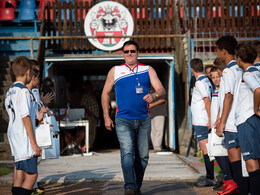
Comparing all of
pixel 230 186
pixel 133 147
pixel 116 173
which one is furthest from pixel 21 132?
pixel 116 173

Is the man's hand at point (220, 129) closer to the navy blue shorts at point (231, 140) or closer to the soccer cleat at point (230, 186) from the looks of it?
the navy blue shorts at point (231, 140)

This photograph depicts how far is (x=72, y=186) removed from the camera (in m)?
7.04

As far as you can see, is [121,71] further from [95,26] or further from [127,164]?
[95,26]

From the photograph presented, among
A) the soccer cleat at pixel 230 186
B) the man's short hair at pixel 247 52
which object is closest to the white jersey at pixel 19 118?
→ the man's short hair at pixel 247 52

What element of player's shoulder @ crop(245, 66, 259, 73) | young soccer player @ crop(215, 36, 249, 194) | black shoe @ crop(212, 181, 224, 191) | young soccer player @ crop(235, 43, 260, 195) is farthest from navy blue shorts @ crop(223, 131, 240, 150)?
black shoe @ crop(212, 181, 224, 191)

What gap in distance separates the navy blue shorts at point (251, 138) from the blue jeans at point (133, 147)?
59.0 inches

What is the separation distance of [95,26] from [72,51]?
116 cm

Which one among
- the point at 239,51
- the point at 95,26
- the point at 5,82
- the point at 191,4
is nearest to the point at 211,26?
the point at 191,4

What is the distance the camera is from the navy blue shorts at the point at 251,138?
4.54m

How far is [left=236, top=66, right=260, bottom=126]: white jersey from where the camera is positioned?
4.52m

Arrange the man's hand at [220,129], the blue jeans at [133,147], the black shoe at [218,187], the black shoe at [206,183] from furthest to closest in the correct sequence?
1. the black shoe at [206,183]
2. the black shoe at [218,187]
3. the blue jeans at [133,147]
4. the man's hand at [220,129]

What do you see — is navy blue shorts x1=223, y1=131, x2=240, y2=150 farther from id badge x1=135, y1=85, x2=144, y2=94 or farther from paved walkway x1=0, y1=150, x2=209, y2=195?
paved walkway x1=0, y1=150, x2=209, y2=195

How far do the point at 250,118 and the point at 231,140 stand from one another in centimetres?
52

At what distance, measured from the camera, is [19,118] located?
461 cm
